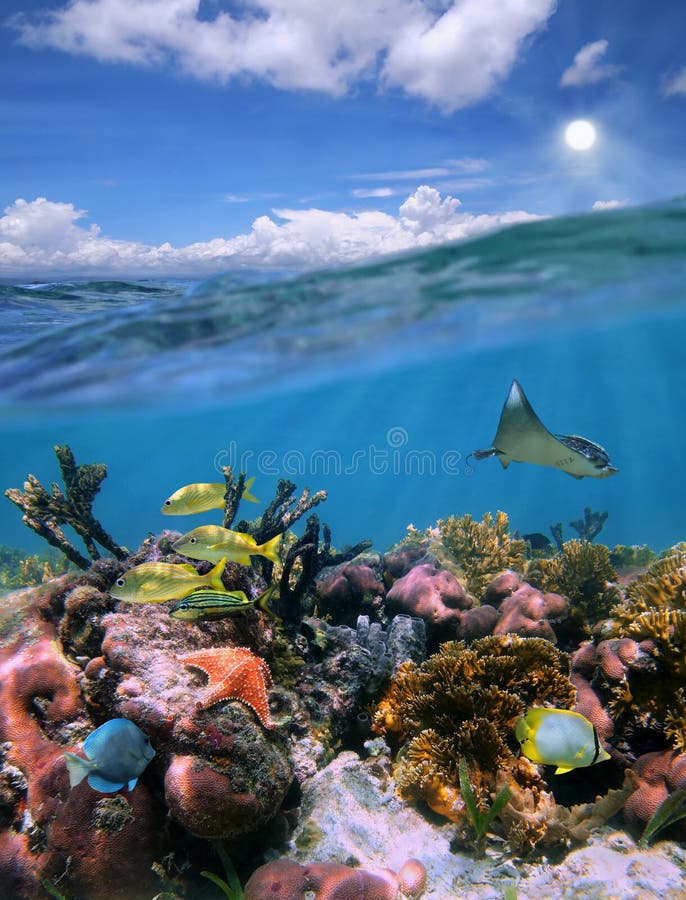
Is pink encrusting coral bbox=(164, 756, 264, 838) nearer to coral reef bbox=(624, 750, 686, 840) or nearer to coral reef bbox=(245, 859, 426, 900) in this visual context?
coral reef bbox=(245, 859, 426, 900)

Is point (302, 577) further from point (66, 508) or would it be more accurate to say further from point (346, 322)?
point (346, 322)

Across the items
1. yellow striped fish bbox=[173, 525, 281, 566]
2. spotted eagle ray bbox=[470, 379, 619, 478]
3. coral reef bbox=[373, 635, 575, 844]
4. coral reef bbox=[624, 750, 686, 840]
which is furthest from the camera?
spotted eagle ray bbox=[470, 379, 619, 478]

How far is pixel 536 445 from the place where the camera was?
6.46 m

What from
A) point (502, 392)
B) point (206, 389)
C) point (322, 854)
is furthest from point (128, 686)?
point (502, 392)

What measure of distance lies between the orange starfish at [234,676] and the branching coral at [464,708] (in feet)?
5.10

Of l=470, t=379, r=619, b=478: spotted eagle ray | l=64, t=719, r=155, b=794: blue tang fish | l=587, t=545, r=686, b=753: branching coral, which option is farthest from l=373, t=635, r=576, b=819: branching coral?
l=470, t=379, r=619, b=478: spotted eagle ray

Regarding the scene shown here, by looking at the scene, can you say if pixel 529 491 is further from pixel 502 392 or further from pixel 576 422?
pixel 502 392

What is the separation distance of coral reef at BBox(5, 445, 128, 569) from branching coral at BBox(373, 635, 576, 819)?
189 inches

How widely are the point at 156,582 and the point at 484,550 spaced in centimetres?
680

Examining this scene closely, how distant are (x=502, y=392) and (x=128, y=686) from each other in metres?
66.5

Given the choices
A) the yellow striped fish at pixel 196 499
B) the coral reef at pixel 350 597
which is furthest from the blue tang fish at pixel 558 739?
the coral reef at pixel 350 597

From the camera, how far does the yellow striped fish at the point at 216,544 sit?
→ 4.49m

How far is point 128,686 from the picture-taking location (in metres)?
3.88

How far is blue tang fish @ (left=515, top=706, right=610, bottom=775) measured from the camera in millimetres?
3373
